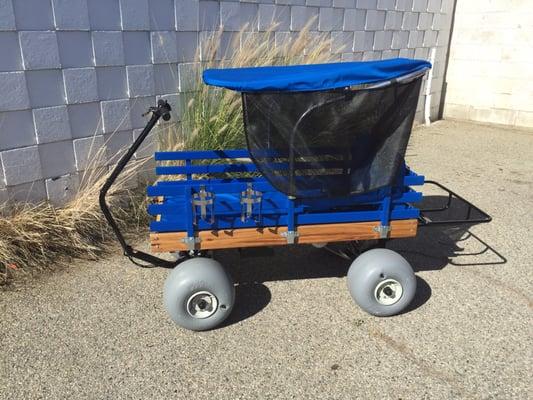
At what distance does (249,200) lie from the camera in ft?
9.62

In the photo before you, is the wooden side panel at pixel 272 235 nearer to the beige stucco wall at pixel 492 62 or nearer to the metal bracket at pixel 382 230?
the metal bracket at pixel 382 230

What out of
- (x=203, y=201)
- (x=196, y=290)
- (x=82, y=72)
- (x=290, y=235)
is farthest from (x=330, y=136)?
(x=82, y=72)

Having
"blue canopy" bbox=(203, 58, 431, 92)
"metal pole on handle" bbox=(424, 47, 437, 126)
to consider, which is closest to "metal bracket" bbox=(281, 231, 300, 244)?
"blue canopy" bbox=(203, 58, 431, 92)

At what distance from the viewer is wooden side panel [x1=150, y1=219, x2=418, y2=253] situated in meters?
2.98

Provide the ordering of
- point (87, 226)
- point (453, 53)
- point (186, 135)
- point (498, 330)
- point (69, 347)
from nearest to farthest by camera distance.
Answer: point (69, 347)
point (498, 330)
point (87, 226)
point (186, 135)
point (453, 53)

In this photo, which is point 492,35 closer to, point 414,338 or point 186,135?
point 186,135

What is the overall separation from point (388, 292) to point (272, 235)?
2.72 feet

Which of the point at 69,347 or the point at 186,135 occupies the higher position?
the point at 186,135

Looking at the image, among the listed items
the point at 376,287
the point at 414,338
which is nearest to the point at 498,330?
the point at 414,338

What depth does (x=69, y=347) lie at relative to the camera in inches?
111

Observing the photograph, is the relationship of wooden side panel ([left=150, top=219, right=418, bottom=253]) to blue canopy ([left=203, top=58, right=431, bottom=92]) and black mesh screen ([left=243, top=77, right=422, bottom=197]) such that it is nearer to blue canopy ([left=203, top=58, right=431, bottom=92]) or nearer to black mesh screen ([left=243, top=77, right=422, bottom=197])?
black mesh screen ([left=243, top=77, right=422, bottom=197])

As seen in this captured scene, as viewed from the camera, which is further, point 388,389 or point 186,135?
point 186,135

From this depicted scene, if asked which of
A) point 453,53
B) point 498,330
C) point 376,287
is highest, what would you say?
point 453,53

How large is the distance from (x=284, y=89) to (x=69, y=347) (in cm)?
190
